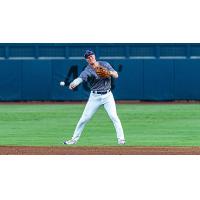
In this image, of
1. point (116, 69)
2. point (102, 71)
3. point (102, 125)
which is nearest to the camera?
point (102, 71)

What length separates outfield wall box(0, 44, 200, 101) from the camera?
111 ft

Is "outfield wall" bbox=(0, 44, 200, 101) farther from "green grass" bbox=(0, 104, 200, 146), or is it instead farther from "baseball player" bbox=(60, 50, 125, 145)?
"baseball player" bbox=(60, 50, 125, 145)

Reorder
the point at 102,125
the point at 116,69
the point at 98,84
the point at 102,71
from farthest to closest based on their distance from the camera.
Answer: the point at 116,69, the point at 102,125, the point at 98,84, the point at 102,71

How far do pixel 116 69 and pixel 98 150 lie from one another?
58.6 feet

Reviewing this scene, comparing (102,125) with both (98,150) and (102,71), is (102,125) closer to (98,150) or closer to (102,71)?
(98,150)

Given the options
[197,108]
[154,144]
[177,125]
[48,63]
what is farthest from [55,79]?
[154,144]

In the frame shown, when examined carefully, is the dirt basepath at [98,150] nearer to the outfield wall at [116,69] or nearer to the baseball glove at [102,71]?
the baseball glove at [102,71]

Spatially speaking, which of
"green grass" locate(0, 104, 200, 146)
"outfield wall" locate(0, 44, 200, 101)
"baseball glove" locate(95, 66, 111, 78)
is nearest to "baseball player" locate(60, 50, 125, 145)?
"baseball glove" locate(95, 66, 111, 78)

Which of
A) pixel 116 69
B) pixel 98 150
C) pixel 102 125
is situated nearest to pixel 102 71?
pixel 98 150

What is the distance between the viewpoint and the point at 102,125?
23.8m

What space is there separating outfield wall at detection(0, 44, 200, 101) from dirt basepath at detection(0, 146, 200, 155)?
55.8 ft

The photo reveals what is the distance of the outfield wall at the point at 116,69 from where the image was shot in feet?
111

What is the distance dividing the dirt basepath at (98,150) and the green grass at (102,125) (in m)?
1.45

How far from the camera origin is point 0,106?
32562mm
